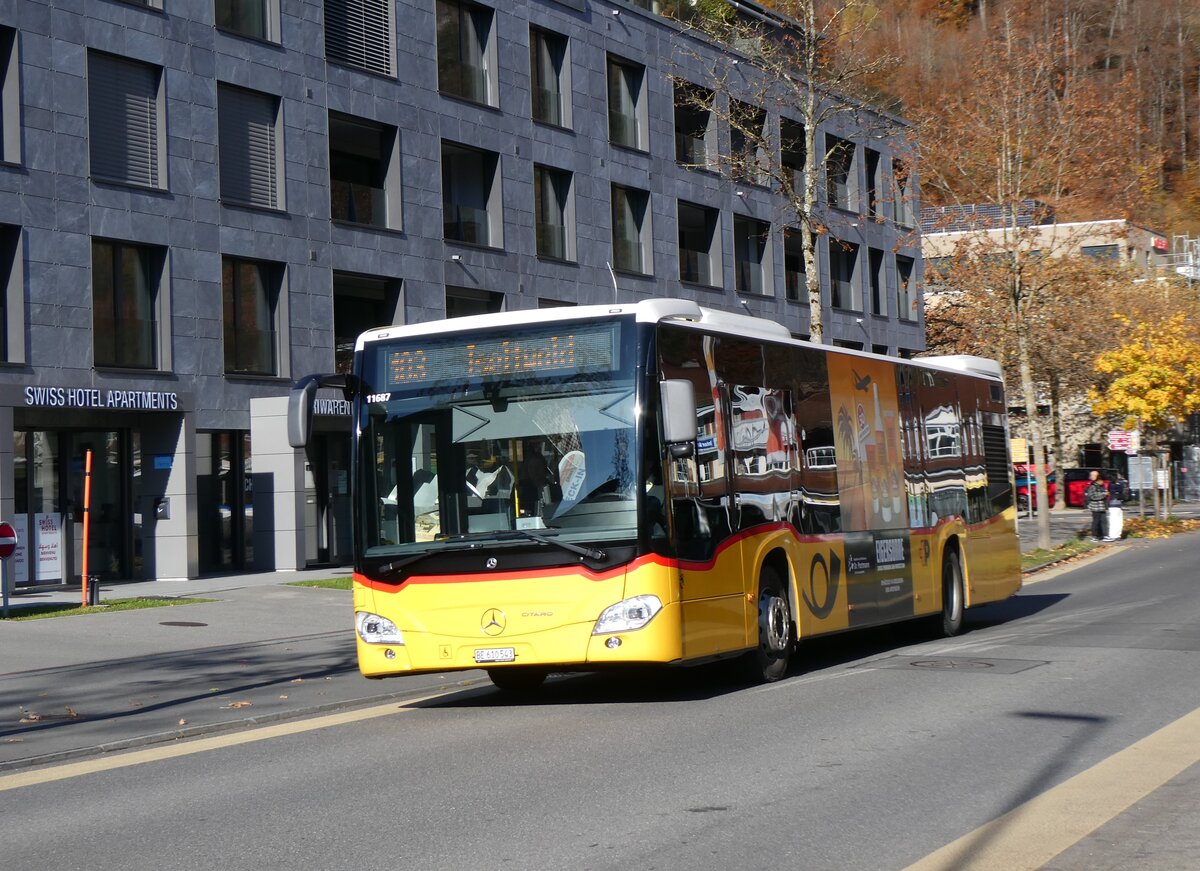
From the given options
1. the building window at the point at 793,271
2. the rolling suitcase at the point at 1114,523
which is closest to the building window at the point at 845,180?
the building window at the point at 793,271

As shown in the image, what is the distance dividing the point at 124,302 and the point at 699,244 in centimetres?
2103

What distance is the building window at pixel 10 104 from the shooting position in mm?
25688

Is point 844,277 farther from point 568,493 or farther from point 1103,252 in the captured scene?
point 568,493

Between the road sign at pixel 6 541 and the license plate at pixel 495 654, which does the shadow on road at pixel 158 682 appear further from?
the road sign at pixel 6 541

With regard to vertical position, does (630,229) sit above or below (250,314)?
above

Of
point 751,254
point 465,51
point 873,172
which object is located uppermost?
point 873,172

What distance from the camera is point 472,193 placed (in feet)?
119

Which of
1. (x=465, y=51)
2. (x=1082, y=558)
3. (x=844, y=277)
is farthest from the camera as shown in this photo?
(x=844, y=277)

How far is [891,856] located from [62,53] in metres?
24.3

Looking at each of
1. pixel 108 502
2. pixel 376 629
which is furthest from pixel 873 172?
pixel 376 629

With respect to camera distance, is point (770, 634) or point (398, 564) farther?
point (770, 634)

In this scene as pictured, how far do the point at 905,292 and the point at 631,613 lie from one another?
4608cm

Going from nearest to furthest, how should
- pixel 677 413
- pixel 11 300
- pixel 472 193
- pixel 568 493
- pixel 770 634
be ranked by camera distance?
pixel 677 413
pixel 568 493
pixel 770 634
pixel 11 300
pixel 472 193

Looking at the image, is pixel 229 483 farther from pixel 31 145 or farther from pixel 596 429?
pixel 596 429
